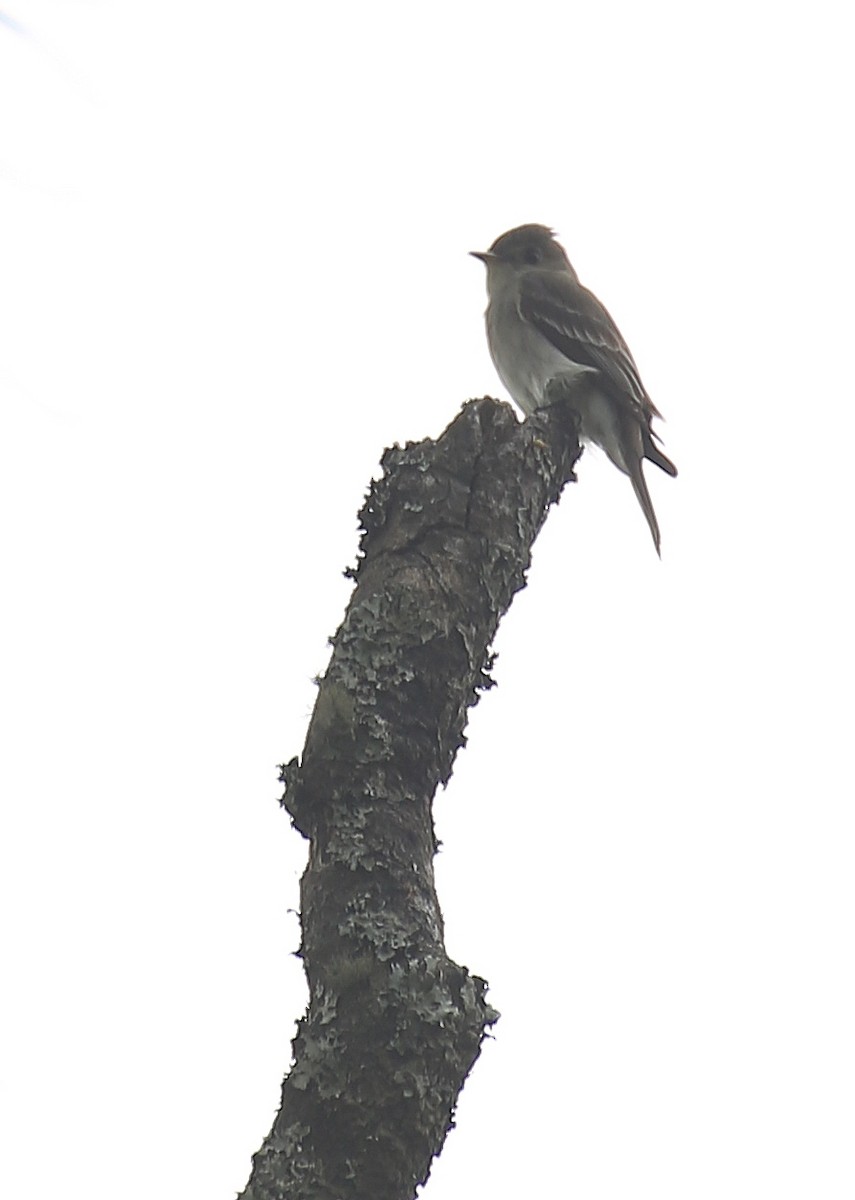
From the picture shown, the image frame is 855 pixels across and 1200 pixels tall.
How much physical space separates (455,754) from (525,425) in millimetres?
976

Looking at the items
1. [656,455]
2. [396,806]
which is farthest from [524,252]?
[396,806]

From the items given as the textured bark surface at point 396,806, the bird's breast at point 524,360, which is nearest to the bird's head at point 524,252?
the bird's breast at point 524,360

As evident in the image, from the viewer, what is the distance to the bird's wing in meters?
6.87

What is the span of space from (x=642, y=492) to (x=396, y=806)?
4528mm

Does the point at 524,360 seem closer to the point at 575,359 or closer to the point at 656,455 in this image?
the point at 575,359

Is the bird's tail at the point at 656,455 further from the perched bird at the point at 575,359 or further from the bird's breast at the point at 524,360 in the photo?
the bird's breast at the point at 524,360

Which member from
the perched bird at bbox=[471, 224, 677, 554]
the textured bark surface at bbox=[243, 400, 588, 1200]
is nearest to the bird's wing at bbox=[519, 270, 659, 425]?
the perched bird at bbox=[471, 224, 677, 554]

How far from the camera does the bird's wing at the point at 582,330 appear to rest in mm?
6871

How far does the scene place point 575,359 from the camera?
6.92 meters

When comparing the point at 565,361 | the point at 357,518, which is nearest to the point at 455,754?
the point at 357,518

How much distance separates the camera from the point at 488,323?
24.3ft

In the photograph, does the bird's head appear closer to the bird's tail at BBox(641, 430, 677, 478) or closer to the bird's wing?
the bird's wing

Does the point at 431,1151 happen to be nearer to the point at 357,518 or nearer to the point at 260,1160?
the point at 260,1160

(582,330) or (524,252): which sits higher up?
(524,252)
